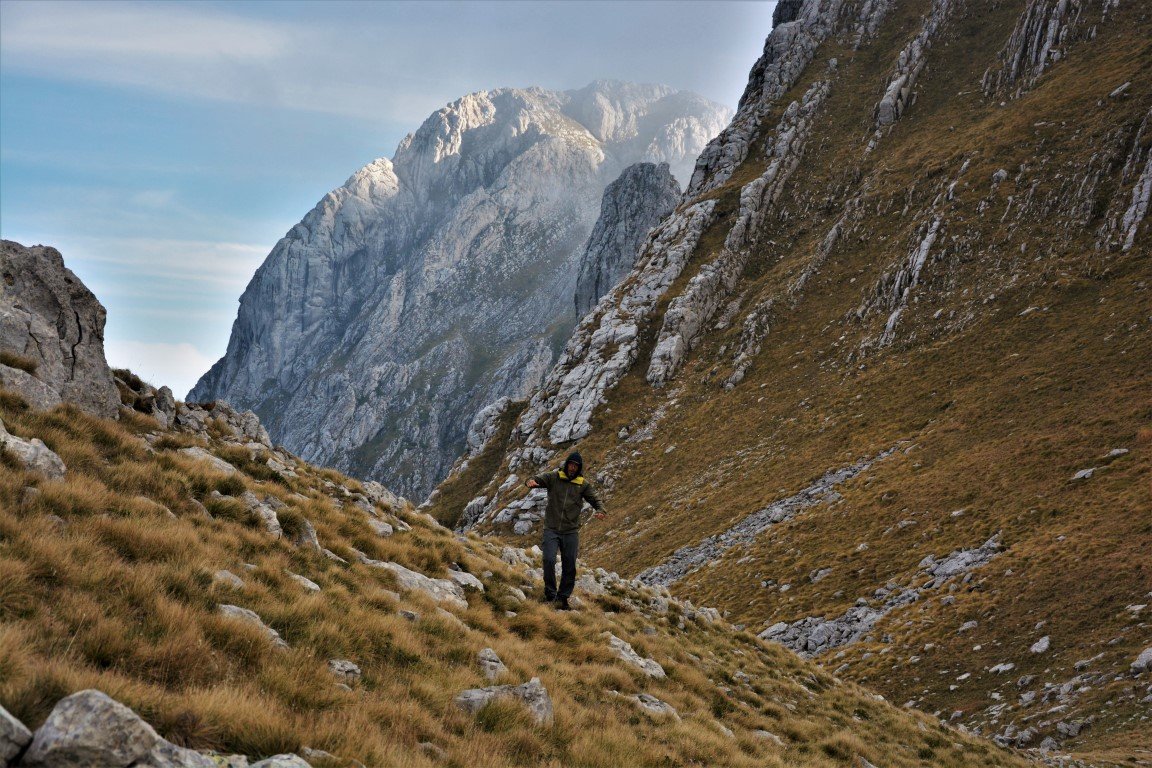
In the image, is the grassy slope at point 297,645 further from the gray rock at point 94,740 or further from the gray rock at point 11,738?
the gray rock at point 94,740

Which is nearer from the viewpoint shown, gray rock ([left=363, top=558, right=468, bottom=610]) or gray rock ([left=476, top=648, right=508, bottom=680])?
gray rock ([left=476, top=648, right=508, bottom=680])

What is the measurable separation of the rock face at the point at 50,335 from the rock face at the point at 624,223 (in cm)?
16617

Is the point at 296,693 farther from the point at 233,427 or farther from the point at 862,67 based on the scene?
the point at 862,67

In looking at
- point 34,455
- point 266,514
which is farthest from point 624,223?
point 34,455

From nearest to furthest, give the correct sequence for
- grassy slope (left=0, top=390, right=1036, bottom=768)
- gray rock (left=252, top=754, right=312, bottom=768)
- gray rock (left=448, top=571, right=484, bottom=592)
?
gray rock (left=252, top=754, right=312, bottom=768), grassy slope (left=0, top=390, right=1036, bottom=768), gray rock (left=448, top=571, right=484, bottom=592)

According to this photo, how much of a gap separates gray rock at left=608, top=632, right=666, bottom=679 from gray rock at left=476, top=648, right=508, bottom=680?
355 cm

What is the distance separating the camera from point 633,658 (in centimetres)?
1212

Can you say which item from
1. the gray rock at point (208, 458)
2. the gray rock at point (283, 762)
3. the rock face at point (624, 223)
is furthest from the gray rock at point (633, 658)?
the rock face at point (624, 223)

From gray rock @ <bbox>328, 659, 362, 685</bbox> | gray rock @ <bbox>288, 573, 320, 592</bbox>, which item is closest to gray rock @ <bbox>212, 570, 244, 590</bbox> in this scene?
gray rock @ <bbox>288, 573, 320, 592</bbox>

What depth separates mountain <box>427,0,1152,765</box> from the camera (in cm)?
2270

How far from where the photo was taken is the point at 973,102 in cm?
7481

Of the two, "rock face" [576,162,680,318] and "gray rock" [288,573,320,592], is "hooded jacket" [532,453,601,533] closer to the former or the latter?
"gray rock" [288,573,320,592]

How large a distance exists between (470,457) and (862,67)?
89.7m

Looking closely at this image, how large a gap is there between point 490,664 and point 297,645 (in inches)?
114
